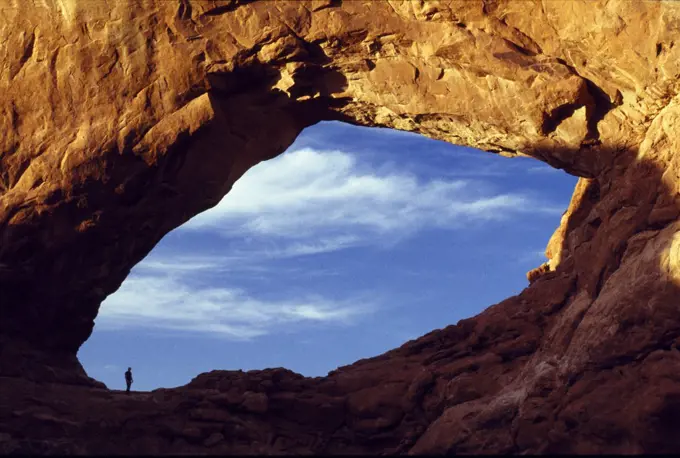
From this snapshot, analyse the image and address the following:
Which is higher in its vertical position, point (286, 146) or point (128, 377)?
point (286, 146)

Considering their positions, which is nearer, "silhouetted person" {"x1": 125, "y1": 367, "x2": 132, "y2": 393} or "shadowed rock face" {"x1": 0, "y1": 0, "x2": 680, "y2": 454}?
"shadowed rock face" {"x1": 0, "y1": 0, "x2": 680, "y2": 454}

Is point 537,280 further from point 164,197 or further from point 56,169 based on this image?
point 56,169

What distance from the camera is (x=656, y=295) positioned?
1773 cm

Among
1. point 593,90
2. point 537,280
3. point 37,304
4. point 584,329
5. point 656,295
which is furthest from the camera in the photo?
point 537,280

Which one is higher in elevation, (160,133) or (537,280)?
(160,133)

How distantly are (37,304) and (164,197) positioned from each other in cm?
415

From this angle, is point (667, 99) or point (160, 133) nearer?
point (667, 99)

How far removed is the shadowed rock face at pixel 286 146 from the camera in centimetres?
1986

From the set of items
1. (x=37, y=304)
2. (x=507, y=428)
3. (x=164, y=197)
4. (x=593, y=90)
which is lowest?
(x=507, y=428)

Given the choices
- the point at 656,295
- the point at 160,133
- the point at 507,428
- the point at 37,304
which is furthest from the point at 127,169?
the point at 656,295

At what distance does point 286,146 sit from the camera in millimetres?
23531

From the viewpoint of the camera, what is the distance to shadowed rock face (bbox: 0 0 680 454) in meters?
19.9

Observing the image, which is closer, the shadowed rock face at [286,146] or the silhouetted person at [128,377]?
the shadowed rock face at [286,146]

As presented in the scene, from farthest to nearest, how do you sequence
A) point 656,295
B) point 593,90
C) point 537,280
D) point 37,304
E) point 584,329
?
point 537,280
point 37,304
point 593,90
point 584,329
point 656,295
